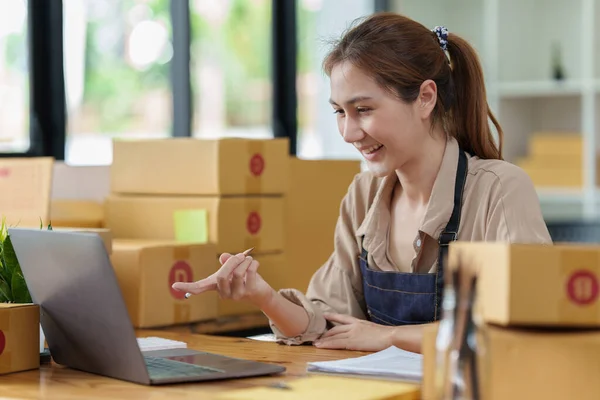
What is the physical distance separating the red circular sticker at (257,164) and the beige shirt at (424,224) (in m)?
0.50

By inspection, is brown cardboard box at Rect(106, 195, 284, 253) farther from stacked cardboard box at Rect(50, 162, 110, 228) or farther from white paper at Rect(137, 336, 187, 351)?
white paper at Rect(137, 336, 187, 351)

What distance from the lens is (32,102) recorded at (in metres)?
3.44

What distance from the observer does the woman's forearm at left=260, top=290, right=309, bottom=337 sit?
2.06 metres

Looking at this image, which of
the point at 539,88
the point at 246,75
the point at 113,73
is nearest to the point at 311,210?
the point at 113,73

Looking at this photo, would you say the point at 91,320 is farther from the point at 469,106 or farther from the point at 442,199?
the point at 469,106

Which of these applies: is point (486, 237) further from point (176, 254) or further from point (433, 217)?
point (176, 254)

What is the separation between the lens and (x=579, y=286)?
128 cm

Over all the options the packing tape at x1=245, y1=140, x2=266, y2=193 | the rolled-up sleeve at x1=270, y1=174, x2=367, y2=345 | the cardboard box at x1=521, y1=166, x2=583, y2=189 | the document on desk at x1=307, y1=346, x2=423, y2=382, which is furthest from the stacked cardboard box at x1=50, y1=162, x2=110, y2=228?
the cardboard box at x1=521, y1=166, x2=583, y2=189

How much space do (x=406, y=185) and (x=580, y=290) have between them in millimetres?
926

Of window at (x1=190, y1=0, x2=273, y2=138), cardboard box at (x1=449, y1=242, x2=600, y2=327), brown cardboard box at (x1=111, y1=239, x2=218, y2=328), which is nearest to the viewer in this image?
cardboard box at (x1=449, y1=242, x2=600, y2=327)

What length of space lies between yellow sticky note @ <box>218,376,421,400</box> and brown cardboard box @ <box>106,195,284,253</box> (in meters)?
1.24

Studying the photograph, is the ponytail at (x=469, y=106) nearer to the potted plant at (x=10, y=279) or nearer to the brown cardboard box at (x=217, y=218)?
the brown cardboard box at (x=217, y=218)

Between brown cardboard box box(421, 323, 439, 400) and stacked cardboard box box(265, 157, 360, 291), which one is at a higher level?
stacked cardboard box box(265, 157, 360, 291)

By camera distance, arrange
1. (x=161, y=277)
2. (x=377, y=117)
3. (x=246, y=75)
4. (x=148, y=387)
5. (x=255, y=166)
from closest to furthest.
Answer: (x=148, y=387)
(x=377, y=117)
(x=161, y=277)
(x=255, y=166)
(x=246, y=75)
